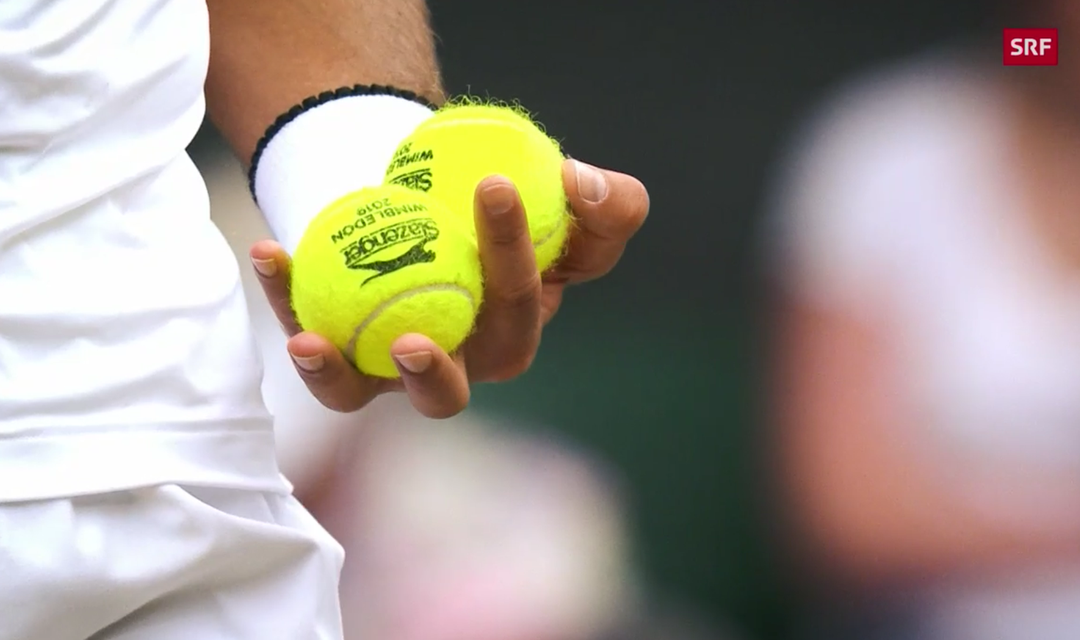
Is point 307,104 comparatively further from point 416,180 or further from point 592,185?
point 592,185

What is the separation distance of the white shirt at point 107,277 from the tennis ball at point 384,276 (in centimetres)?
6

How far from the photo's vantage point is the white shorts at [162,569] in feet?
1.73

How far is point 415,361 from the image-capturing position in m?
0.58

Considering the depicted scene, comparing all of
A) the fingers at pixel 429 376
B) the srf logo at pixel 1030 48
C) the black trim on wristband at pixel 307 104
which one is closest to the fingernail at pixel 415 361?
the fingers at pixel 429 376

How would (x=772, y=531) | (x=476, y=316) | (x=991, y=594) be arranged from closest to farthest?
(x=476, y=316) < (x=991, y=594) < (x=772, y=531)

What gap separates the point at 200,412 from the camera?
0.59 meters

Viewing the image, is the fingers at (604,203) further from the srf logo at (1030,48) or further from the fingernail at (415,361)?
the srf logo at (1030,48)

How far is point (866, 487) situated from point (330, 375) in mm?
1180

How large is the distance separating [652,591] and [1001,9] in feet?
3.67

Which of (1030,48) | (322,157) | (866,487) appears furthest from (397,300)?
(1030,48)

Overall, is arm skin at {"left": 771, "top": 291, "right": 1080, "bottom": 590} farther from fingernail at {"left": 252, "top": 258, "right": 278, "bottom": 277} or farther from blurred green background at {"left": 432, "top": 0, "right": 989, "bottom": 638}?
fingernail at {"left": 252, "top": 258, "right": 278, "bottom": 277}

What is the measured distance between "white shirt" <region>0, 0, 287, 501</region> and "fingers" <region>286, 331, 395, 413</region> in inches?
1.5

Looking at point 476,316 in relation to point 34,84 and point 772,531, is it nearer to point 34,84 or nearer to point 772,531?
point 34,84

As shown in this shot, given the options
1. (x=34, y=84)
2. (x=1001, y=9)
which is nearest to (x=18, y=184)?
(x=34, y=84)
